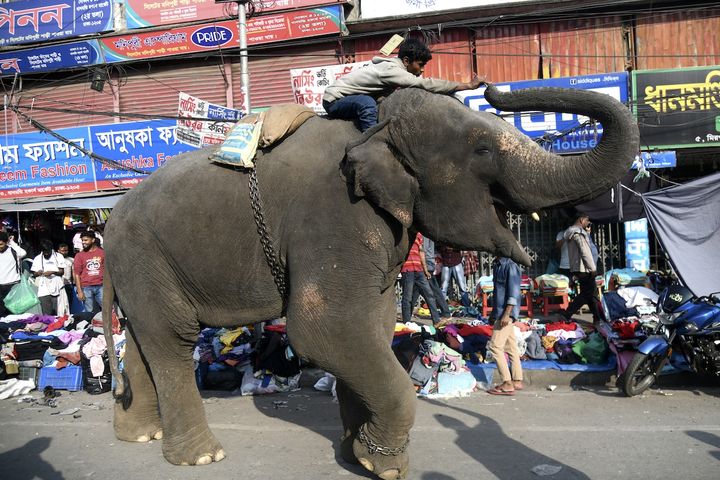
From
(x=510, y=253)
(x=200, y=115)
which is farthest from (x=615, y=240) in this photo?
(x=510, y=253)

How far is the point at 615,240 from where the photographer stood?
11141mm

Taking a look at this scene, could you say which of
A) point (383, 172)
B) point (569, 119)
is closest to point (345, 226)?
point (383, 172)

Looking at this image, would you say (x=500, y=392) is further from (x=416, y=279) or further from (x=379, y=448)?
(x=416, y=279)

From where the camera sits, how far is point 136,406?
4.69 metres

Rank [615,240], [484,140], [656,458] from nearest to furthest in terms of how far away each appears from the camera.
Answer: [484,140], [656,458], [615,240]

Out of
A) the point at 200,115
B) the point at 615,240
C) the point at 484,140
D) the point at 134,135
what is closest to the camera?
the point at 484,140

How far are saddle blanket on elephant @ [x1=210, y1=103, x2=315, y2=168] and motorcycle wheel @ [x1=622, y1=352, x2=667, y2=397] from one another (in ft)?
12.9

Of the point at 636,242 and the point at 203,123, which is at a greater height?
the point at 203,123

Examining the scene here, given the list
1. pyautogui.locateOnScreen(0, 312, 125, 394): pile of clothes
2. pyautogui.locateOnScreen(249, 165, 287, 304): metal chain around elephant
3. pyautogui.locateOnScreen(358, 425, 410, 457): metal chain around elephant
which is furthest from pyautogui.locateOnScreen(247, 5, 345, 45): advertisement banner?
pyautogui.locateOnScreen(358, 425, 410, 457): metal chain around elephant

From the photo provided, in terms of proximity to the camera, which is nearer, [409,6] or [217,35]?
[409,6]

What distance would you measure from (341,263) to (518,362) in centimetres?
352

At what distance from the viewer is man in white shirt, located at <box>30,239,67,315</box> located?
35.0 ft

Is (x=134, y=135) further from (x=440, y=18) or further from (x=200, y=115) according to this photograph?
(x=440, y=18)

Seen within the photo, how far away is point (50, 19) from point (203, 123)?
6424mm
